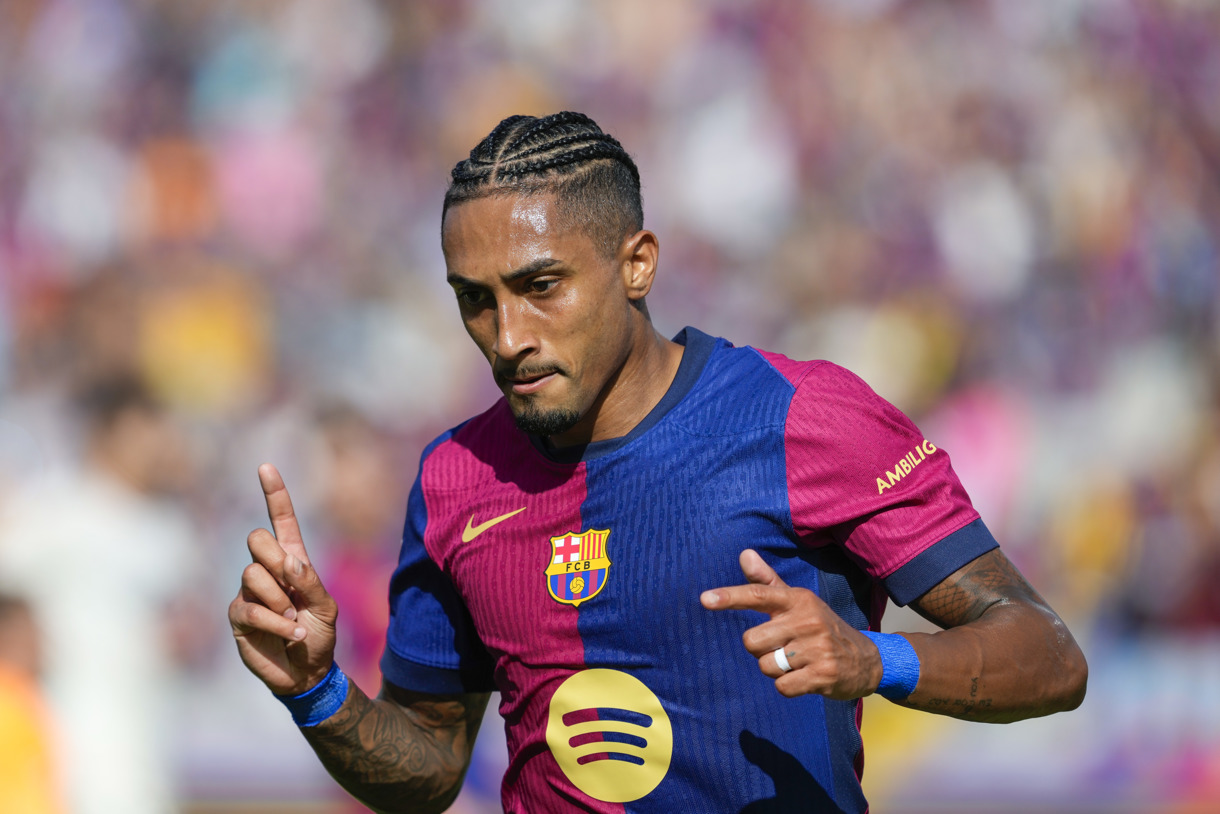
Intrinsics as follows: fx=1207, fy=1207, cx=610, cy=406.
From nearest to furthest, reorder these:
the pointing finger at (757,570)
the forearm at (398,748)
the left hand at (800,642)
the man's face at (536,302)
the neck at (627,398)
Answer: the left hand at (800,642) < the pointing finger at (757,570) < the man's face at (536,302) < the neck at (627,398) < the forearm at (398,748)

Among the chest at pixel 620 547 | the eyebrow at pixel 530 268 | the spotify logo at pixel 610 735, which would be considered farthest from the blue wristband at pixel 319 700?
the eyebrow at pixel 530 268

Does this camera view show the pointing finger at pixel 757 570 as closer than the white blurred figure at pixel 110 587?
Yes

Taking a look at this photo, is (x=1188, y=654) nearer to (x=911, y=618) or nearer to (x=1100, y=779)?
(x=1100, y=779)

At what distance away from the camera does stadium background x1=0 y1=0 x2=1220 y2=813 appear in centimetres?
737

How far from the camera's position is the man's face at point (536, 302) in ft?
7.87

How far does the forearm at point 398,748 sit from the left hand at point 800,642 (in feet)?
3.57

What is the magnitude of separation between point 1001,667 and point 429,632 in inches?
51.2

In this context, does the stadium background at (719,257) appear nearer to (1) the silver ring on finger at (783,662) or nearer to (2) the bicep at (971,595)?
(2) the bicep at (971,595)

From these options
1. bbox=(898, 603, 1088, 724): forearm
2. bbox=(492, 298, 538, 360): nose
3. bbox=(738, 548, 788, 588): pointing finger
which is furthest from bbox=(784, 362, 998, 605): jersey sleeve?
bbox=(492, 298, 538, 360): nose

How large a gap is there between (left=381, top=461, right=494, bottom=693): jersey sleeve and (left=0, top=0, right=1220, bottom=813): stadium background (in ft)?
14.0

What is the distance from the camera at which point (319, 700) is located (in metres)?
2.59

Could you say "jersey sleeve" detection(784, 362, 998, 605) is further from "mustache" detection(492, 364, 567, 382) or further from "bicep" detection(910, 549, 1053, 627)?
"mustache" detection(492, 364, 567, 382)

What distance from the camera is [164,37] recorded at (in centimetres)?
925

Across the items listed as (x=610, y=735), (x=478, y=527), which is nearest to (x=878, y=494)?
(x=610, y=735)
